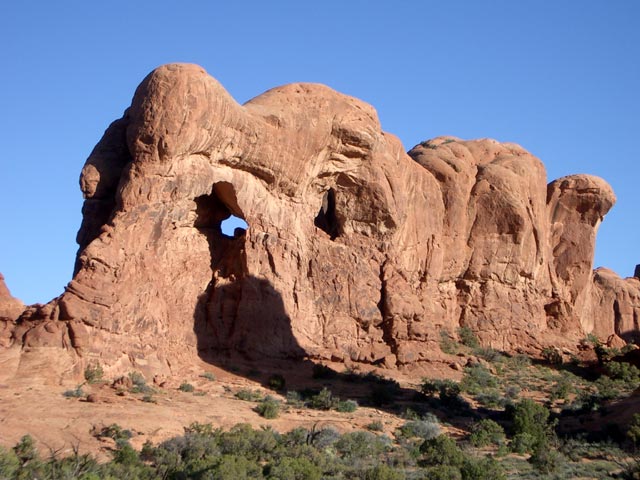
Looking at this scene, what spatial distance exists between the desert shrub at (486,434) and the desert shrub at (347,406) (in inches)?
144

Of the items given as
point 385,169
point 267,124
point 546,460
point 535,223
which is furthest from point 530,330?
point 546,460

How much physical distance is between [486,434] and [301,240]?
1173 centimetres

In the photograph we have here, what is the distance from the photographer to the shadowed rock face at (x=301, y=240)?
30734mm

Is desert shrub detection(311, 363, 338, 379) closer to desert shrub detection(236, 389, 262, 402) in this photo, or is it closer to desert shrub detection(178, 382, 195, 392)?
desert shrub detection(236, 389, 262, 402)

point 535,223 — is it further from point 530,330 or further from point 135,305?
point 135,305

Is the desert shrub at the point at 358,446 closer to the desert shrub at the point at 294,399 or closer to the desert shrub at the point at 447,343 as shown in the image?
the desert shrub at the point at 294,399

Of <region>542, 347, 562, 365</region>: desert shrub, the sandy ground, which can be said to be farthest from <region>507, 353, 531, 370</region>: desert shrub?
the sandy ground

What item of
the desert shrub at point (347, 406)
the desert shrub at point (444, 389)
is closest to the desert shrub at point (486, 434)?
the desert shrub at point (347, 406)

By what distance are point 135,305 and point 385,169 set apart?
43.4 ft

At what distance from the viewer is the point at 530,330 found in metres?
→ 45.0

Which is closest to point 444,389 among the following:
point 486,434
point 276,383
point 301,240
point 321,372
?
point 321,372

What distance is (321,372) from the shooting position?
34.4 metres

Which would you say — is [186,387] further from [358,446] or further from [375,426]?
[358,446]

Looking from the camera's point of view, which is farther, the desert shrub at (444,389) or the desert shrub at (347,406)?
the desert shrub at (444,389)
